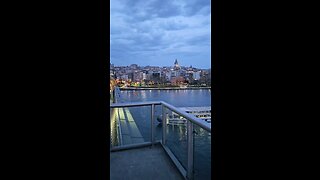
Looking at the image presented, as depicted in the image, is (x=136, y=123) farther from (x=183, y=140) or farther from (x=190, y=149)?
(x=190, y=149)

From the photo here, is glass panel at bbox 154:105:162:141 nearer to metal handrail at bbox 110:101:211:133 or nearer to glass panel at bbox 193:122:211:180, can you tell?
metal handrail at bbox 110:101:211:133

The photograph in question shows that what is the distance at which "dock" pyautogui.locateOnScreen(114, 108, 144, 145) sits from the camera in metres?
3.72

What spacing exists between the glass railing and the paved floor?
11cm

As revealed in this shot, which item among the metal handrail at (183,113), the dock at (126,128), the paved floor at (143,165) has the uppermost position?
the metal handrail at (183,113)

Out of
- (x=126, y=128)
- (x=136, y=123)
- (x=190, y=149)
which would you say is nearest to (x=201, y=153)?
(x=190, y=149)

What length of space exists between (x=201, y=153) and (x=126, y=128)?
235cm

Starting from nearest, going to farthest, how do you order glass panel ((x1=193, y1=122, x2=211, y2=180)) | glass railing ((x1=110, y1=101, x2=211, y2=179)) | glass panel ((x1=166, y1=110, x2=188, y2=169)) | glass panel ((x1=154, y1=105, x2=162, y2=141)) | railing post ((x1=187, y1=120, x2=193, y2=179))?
1. glass panel ((x1=193, y1=122, x2=211, y2=180))
2. glass railing ((x1=110, y1=101, x2=211, y2=179))
3. railing post ((x1=187, y1=120, x2=193, y2=179))
4. glass panel ((x1=166, y1=110, x2=188, y2=169))
5. glass panel ((x1=154, y1=105, x2=162, y2=141))

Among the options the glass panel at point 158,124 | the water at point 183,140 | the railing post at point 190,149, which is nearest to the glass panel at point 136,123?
the water at point 183,140

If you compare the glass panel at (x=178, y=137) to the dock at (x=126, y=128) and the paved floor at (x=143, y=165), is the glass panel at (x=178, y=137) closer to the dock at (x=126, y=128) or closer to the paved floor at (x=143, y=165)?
the paved floor at (x=143, y=165)

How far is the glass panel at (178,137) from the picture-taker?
273cm

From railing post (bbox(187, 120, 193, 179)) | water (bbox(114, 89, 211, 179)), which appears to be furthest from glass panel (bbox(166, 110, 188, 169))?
railing post (bbox(187, 120, 193, 179))
